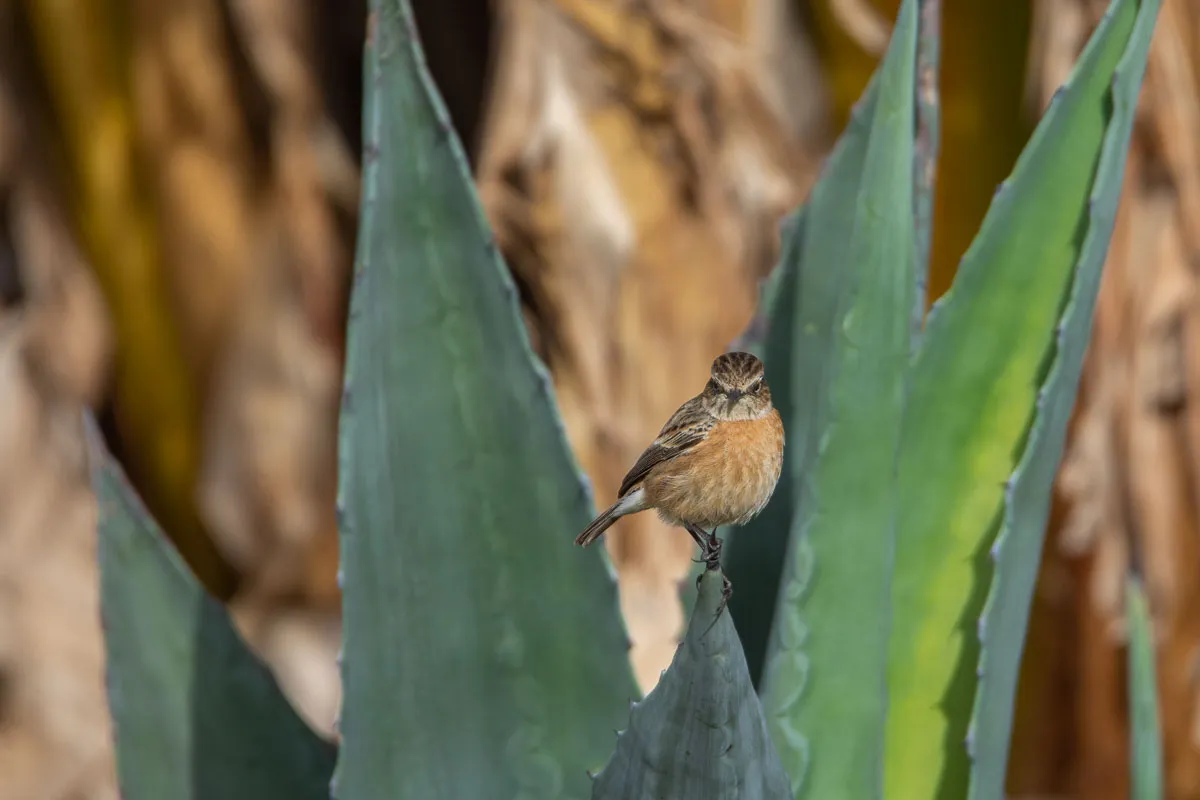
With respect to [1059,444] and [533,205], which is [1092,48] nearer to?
[1059,444]

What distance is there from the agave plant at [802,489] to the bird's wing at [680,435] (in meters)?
0.11

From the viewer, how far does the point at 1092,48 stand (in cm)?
47

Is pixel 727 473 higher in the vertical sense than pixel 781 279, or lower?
lower

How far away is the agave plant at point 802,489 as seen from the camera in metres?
0.43

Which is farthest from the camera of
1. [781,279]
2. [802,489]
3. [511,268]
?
[511,268]

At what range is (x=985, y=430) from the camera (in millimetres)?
497

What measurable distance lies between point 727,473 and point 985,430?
0.22 meters

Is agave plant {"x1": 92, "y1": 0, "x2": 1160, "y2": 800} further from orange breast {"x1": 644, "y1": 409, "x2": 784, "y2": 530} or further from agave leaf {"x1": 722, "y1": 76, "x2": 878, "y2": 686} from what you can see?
orange breast {"x1": 644, "y1": 409, "x2": 784, "y2": 530}

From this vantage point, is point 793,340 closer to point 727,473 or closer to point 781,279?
point 781,279

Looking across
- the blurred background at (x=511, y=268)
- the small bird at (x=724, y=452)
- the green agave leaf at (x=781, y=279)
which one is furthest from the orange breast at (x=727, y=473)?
the blurred background at (x=511, y=268)

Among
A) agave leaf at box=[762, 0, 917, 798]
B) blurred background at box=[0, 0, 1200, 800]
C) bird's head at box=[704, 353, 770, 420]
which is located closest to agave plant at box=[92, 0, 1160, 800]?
agave leaf at box=[762, 0, 917, 798]

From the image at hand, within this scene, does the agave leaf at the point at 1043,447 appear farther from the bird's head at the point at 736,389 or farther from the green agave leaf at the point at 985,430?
the bird's head at the point at 736,389

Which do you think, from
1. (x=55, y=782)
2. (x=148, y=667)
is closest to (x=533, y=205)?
(x=148, y=667)

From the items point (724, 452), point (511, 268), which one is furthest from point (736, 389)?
point (511, 268)
